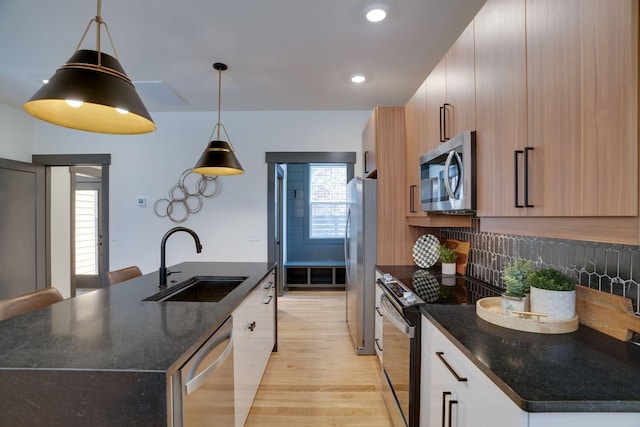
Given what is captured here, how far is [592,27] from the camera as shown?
0.83 meters

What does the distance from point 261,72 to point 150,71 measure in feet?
3.41

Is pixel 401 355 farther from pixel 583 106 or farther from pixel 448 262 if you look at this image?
pixel 583 106

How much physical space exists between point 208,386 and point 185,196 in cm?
319

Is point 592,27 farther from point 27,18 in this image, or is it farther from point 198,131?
point 198,131

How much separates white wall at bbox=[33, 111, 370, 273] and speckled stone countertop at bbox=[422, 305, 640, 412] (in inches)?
121

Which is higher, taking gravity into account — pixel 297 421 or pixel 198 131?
pixel 198 131

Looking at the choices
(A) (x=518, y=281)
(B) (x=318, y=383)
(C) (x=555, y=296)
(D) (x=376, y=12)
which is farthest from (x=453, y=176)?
(B) (x=318, y=383)

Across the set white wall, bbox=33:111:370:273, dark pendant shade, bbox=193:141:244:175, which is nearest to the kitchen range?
dark pendant shade, bbox=193:141:244:175

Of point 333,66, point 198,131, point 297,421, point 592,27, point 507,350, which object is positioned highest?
point 333,66

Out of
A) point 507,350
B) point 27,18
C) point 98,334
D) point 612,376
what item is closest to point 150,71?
point 27,18

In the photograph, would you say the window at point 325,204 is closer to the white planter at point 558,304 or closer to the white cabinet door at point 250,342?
the white cabinet door at point 250,342

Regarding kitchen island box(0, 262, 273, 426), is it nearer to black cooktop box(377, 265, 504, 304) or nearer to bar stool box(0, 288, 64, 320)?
bar stool box(0, 288, 64, 320)

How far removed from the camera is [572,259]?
1.34 m

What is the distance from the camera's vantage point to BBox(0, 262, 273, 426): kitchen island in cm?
84
